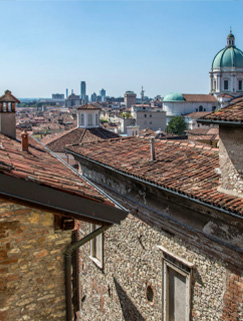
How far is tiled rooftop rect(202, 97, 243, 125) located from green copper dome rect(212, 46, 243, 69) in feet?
275

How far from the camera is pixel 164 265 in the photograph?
7.17 meters

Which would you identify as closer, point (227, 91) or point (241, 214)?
point (241, 214)

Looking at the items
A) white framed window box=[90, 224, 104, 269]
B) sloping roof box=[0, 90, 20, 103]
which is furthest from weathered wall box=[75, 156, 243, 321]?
sloping roof box=[0, 90, 20, 103]

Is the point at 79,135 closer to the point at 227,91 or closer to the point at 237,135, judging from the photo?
the point at 237,135

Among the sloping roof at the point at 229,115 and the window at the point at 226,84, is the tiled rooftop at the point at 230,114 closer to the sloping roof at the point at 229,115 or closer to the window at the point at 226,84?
the sloping roof at the point at 229,115

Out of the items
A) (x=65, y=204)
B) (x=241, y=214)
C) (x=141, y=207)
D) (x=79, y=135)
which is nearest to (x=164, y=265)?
(x=141, y=207)

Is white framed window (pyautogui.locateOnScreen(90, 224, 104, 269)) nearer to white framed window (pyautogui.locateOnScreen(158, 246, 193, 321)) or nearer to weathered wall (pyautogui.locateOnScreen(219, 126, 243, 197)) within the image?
white framed window (pyautogui.locateOnScreen(158, 246, 193, 321))

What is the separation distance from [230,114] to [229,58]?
85.1 meters

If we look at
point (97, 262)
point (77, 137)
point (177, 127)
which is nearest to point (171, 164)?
point (97, 262)

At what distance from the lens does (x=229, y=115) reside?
552 cm

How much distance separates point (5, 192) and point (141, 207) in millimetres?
4867

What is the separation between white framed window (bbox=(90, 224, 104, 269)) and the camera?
9688 millimetres

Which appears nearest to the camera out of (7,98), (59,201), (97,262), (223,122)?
(59,201)

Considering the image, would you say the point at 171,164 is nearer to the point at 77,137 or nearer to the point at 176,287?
the point at 176,287
